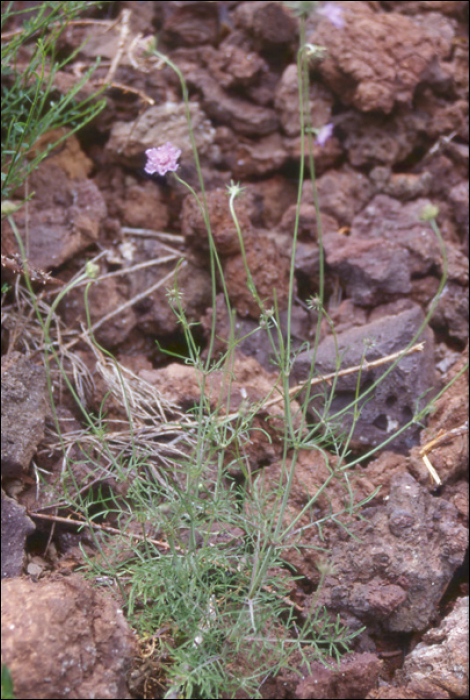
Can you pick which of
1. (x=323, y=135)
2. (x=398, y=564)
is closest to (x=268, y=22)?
(x=323, y=135)

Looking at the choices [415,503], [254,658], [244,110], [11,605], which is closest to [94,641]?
[11,605]

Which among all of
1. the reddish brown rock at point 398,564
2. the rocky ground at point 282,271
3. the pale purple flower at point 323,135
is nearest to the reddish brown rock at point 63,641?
the rocky ground at point 282,271

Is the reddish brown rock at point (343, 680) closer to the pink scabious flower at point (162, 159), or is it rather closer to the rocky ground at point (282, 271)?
the rocky ground at point (282, 271)

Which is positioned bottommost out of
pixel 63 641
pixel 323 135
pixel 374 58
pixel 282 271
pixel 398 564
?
pixel 398 564

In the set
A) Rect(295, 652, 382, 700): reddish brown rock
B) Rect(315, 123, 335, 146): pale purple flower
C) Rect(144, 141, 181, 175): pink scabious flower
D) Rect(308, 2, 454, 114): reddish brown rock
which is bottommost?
Rect(295, 652, 382, 700): reddish brown rock

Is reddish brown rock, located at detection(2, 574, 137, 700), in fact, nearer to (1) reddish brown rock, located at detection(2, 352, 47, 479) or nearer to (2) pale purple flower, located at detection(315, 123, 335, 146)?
(1) reddish brown rock, located at detection(2, 352, 47, 479)

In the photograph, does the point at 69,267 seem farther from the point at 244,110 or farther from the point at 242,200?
the point at 244,110

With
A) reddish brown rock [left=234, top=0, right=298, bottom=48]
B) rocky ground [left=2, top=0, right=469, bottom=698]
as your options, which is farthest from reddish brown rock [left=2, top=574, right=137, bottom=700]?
reddish brown rock [left=234, top=0, right=298, bottom=48]

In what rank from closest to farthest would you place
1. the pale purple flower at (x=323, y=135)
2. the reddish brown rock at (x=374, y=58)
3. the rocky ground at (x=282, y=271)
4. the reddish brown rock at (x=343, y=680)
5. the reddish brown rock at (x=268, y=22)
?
the reddish brown rock at (x=343, y=680) → the rocky ground at (x=282, y=271) → the pale purple flower at (x=323, y=135) → the reddish brown rock at (x=374, y=58) → the reddish brown rock at (x=268, y=22)

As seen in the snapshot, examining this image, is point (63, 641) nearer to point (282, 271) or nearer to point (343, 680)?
point (343, 680)
